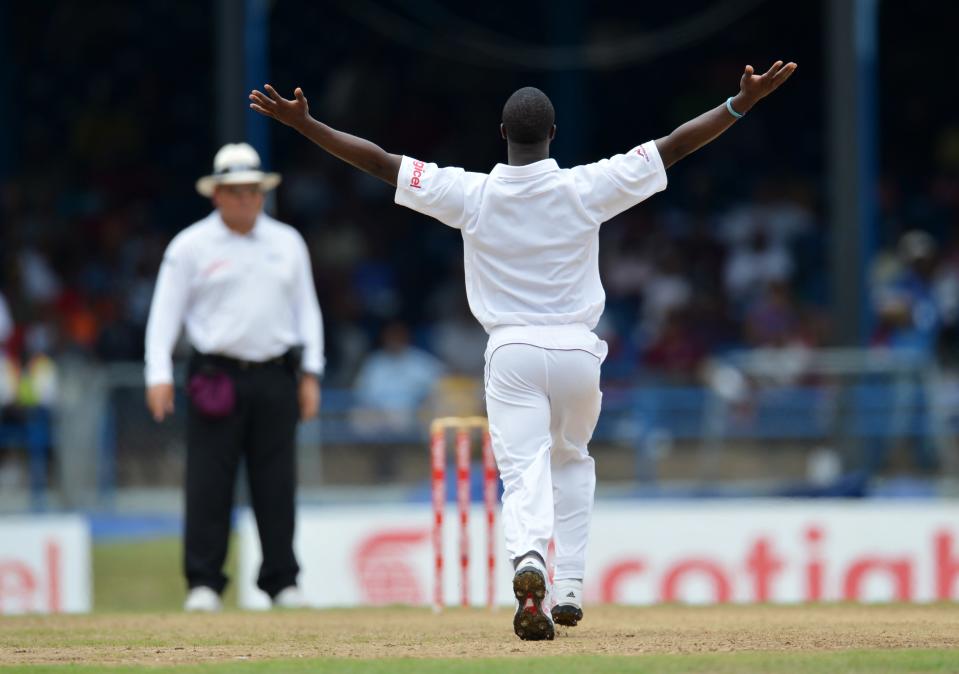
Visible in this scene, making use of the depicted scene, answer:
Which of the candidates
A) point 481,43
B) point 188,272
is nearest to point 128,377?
point 188,272

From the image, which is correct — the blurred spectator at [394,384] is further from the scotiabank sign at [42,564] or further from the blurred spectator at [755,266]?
the scotiabank sign at [42,564]

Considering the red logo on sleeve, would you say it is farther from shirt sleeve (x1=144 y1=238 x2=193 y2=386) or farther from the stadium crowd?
the stadium crowd

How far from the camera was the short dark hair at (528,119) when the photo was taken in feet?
22.5

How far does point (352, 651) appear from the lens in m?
6.57

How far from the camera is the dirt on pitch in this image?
6523 mm

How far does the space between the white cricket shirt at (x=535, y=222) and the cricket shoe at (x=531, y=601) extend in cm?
87

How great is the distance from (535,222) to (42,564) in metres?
7.08

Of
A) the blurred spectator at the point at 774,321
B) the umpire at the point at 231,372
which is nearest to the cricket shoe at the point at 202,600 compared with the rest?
the umpire at the point at 231,372

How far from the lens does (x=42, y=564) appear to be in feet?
42.0

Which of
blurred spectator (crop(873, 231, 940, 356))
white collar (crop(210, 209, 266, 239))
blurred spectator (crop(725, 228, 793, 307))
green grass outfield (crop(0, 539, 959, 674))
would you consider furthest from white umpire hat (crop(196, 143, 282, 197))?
blurred spectator (crop(725, 228, 793, 307))

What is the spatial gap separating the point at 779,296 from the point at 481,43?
590 cm

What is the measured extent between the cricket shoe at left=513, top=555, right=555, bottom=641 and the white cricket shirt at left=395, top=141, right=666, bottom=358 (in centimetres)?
87

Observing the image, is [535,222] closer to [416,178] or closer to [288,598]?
[416,178]

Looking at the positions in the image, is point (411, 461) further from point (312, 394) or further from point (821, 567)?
point (312, 394)
